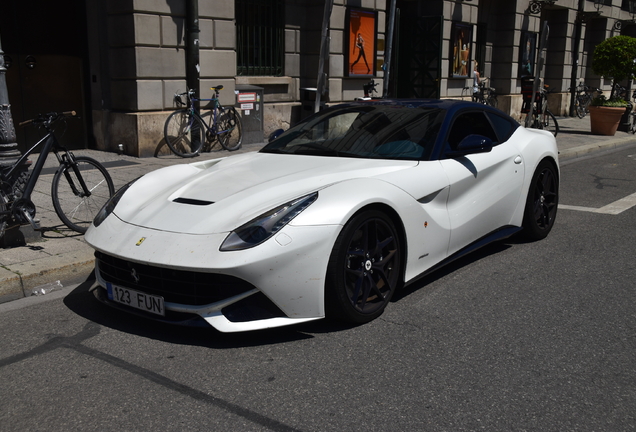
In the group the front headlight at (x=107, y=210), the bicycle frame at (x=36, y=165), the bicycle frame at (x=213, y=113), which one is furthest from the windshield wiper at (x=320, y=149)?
the bicycle frame at (x=213, y=113)

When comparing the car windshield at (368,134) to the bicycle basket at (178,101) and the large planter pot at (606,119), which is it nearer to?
the bicycle basket at (178,101)

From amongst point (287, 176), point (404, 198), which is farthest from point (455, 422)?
point (287, 176)

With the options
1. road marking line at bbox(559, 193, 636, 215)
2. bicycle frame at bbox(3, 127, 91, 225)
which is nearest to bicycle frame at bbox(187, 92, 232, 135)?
bicycle frame at bbox(3, 127, 91, 225)

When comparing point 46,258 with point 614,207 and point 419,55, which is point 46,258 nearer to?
point 614,207

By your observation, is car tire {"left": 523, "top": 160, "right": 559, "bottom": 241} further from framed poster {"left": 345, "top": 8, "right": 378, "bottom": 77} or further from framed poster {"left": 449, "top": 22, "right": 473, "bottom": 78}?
framed poster {"left": 449, "top": 22, "right": 473, "bottom": 78}

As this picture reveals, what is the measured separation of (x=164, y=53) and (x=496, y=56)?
14768mm

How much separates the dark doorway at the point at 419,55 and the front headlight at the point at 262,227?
15.4 metres

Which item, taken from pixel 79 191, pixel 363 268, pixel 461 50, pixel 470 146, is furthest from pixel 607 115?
pixel 363 268

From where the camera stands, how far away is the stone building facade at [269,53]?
37.5 feet

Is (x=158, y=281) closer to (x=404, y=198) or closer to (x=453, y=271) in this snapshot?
(x=404, y=198)

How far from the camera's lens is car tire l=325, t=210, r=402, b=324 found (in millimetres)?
3943

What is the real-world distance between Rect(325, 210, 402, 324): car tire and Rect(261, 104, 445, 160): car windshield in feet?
2.73

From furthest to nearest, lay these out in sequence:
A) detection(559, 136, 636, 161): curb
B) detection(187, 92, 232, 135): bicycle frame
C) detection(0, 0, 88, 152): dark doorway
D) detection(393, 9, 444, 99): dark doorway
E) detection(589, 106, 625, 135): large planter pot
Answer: detection(393, 9, 444, 99): dark doorway → detection(589, 106, 625, 135): large planter pot → detection(559, 136, 636, 161): curb → detection(187, 92, 232, 135): bicycle frame → detection(0, 0, 88, 152): dark doorway

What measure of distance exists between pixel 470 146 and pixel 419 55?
1508cm
